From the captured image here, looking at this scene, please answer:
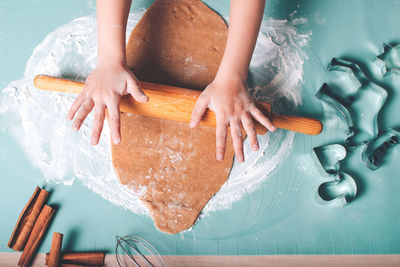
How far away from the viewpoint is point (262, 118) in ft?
2.31

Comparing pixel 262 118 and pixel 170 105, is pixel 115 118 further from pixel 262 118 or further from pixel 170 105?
pixel 262 118

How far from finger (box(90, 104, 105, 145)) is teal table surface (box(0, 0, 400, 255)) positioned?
0.26 meters

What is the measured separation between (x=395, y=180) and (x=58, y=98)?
3.71ft

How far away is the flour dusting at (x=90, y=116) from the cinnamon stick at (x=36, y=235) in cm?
10

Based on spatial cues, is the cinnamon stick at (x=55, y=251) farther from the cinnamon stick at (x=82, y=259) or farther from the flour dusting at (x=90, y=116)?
the flour dusting at (x=90, y=116)

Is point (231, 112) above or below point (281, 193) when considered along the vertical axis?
above

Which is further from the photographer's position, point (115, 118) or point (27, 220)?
point (27, 220)

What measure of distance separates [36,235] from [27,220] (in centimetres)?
5

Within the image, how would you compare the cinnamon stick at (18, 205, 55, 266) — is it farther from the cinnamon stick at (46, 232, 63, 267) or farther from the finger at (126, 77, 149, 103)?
the finger at (126, 77, 149, 103)

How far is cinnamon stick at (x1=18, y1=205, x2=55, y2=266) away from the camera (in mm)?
782

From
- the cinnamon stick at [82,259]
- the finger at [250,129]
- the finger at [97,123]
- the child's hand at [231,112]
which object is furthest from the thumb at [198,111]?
the cinnamon stick at [82,259]

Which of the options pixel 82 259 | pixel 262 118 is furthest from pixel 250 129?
pixel 82 259

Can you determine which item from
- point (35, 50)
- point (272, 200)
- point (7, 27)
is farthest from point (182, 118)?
point (7, 27)

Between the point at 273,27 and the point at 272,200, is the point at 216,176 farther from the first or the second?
the point at 273,27
